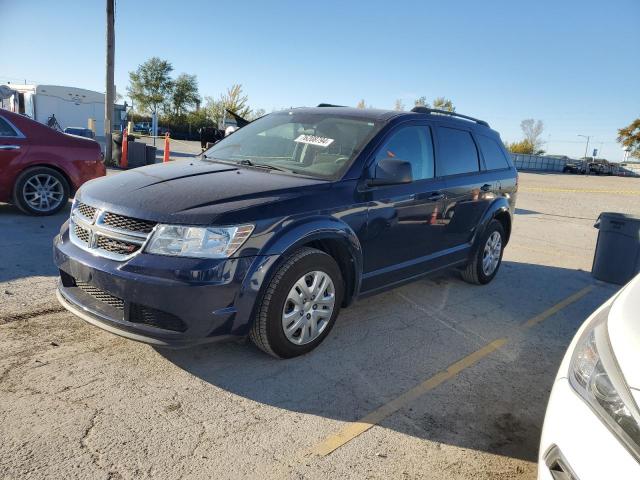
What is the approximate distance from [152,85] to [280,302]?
62.5m

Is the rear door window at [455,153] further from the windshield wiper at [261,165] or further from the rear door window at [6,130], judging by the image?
the rear door window at [6,130]

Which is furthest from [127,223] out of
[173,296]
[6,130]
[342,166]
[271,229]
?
[6,130]

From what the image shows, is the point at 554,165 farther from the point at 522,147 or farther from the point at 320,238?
the point at 320,238

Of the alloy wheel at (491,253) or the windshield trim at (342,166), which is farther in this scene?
the alloy wheel at (491,253)

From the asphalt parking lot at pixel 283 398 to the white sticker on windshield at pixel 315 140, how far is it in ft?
4.98

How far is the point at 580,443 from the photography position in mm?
1771

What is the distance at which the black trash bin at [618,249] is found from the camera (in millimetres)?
6492

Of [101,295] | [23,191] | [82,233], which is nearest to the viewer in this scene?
[101,295]

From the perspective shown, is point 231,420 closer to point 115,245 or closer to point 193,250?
point 193,250

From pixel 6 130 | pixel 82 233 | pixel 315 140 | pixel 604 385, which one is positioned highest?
pixel 315 140

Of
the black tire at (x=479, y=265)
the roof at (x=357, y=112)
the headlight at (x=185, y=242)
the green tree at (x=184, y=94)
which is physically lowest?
the black tire at (x=479, y=265)

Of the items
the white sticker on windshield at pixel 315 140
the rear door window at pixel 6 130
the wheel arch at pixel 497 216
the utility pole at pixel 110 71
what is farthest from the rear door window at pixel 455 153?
the utility pole at pixel 110 71

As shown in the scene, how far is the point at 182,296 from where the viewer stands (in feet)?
A: 9.41

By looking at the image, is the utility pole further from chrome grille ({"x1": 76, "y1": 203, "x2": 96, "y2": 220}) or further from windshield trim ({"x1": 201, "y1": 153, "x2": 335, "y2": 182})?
chrome grille ({"x1": 76, "y1": 203, "x2": 96, "y2": 220})
